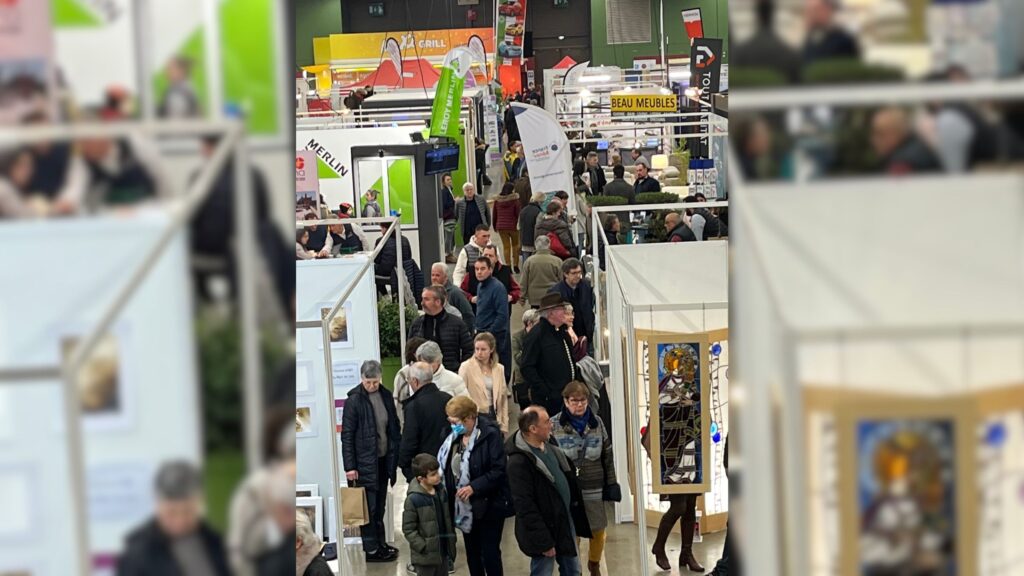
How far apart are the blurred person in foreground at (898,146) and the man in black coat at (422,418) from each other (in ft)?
15.9

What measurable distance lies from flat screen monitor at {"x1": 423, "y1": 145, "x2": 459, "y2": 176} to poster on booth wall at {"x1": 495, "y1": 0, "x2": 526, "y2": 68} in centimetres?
715

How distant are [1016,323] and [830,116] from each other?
282 millimetres

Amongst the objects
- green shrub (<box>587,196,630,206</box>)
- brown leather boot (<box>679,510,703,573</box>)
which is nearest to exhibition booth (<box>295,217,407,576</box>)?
brown leather boot (<box>679,510,703,573</box>)

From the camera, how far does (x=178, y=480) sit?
1.15 m

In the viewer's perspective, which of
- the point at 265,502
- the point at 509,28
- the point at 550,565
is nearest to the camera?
the point at 265,502

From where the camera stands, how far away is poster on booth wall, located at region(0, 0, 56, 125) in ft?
3.63

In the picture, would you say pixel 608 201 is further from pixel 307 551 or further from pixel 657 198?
pixel 307 551

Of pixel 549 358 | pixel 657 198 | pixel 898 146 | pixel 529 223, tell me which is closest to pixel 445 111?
pixel 529 223

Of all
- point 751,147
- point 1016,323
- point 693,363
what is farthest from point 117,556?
point 693,363

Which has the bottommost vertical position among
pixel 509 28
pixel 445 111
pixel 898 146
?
pixel 898 146

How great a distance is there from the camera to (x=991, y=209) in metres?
1.08

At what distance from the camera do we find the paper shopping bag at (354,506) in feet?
19.0

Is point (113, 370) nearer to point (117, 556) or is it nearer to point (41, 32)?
point (117, 556)

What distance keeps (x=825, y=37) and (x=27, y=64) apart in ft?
2.67
